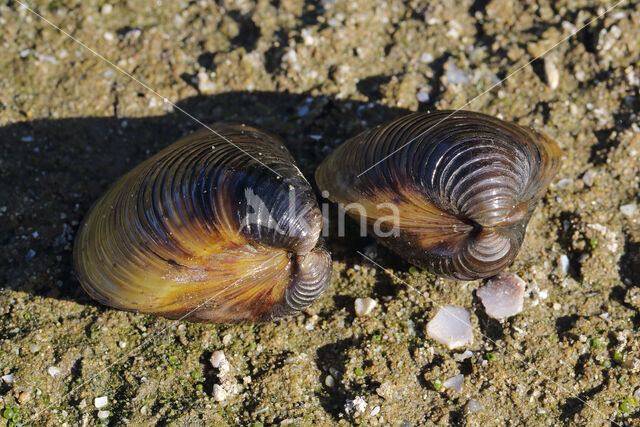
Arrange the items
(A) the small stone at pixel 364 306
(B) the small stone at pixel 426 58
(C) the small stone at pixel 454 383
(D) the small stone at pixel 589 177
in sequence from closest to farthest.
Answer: (C) the small stone at pixel 454 383
(A) the small stone at pixel 364 306
(D) the small stone at pixel 589 177
(B) the small stone at pixel 426 58

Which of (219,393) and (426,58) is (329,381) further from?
(426,58)

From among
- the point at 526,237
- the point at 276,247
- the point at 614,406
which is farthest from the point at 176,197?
the point at 614,406

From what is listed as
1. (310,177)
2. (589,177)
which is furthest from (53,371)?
(589,177)

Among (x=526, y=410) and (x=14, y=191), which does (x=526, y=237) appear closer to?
(x=526, y=410)

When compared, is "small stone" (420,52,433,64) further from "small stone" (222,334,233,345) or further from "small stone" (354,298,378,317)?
"small stone" (222,334,233,345)

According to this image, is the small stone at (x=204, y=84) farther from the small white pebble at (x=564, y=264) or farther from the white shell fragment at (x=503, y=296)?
the small white pebble at (x=564, y=264)

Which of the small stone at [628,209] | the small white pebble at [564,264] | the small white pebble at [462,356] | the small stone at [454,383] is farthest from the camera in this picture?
the small stone at [628,209]

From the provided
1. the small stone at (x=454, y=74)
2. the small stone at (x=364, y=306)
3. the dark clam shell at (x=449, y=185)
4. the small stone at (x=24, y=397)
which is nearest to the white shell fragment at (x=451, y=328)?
the dark clam shell at (x=449, y=185)
